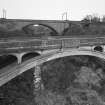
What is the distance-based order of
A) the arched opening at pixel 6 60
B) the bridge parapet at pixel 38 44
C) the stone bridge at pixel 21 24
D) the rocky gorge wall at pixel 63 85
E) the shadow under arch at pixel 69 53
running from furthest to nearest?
the stone bridge at pixel 21 24 < the shadow under arch at pixel 69 53 < the arched opening at pixel 6 60 < the rocky gorge wall at pixel 63 85 < the bridge parapet at pixel 38 44

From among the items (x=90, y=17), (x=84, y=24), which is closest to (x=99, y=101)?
(x=84, y=24)

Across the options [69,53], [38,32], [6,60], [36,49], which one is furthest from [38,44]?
[38,32]

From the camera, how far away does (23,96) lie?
12.7 m

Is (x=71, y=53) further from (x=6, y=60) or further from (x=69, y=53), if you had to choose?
(x=6, y=60)

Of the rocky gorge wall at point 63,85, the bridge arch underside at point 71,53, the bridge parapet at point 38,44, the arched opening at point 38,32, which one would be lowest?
the rocky gorge wall at point 63,85

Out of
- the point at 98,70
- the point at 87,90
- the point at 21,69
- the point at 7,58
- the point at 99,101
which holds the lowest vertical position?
the point at 99,101

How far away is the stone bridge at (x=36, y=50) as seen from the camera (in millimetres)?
11719

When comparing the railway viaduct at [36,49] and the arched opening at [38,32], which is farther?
the arched opening at [38,32]

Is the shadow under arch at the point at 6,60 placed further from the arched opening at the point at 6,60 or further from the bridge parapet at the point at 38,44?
the bridge parapet at the point at 38,44

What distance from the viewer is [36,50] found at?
12727mm

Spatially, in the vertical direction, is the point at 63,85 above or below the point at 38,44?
below

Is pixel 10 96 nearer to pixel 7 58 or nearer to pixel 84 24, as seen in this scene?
pixel 7 58

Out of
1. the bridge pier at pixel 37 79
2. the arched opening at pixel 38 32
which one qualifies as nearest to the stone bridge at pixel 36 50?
the bridge pier at pixel 37 79

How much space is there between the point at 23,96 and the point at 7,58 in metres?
5.18
